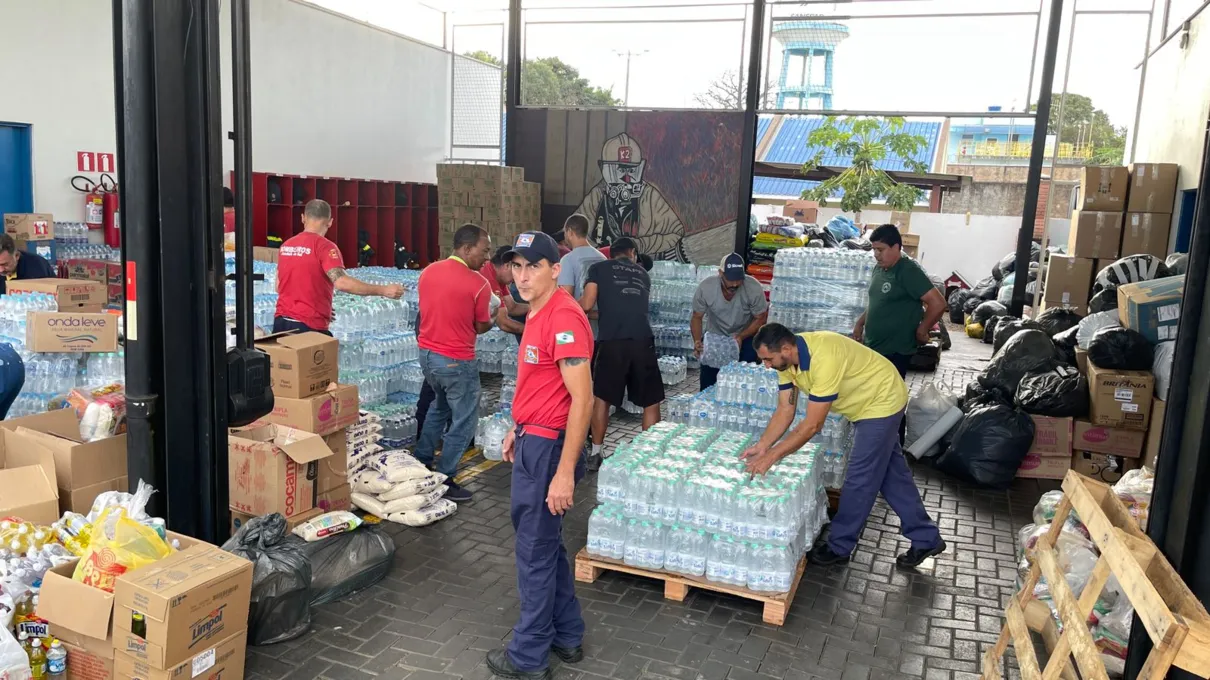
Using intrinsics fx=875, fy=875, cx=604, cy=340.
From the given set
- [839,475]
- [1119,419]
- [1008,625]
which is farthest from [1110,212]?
[1008,625]

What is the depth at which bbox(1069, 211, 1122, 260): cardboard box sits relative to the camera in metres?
11.4

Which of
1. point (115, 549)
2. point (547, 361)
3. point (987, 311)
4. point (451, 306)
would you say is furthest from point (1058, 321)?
point (115, 549)

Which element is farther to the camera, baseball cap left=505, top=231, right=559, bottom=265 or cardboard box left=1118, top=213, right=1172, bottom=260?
cardboard box left=1118, top=213, right=1172, bottom=260

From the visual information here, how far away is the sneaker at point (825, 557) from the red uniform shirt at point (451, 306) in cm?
319

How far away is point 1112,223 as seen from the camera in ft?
37.2

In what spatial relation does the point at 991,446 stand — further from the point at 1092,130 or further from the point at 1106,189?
the point at 1092,130

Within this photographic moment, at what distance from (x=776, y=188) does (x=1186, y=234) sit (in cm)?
2504

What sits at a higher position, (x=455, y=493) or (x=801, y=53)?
(x=801, y=53)

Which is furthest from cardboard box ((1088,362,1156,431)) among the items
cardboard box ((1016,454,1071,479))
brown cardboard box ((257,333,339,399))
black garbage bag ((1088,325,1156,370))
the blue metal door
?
the blue metal door

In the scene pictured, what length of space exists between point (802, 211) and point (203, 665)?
67.8 feet

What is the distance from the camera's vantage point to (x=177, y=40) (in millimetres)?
4609

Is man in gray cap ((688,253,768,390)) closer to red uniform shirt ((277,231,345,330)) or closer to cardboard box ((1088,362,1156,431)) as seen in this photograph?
cardboard box ((1088,362,1156,431))

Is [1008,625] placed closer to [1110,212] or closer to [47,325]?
[47,325]

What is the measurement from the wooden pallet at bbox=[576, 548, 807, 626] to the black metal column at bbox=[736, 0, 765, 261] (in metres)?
8.69
